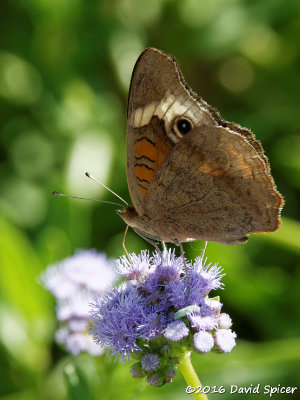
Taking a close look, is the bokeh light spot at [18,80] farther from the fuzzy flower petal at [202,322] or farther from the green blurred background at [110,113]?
the fuzzy flower petal at [202,322]

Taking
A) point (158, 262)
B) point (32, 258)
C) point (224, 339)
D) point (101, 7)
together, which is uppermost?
point (101, 7)

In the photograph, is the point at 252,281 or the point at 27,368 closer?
the point at 27,368

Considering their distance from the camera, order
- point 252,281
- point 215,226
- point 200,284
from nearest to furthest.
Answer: point 200,284
point 215,226
point 252,281

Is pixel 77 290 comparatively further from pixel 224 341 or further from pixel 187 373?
pixel 224 341

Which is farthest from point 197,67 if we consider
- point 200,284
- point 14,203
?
point 200,284

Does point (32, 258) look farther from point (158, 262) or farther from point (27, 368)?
point (158, 262)

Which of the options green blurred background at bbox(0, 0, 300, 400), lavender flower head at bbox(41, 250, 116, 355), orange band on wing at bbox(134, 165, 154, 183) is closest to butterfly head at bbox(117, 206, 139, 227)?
orange band on wing at bbox(134, 165, 154, 183)

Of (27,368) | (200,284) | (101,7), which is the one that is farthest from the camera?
(101,7)
